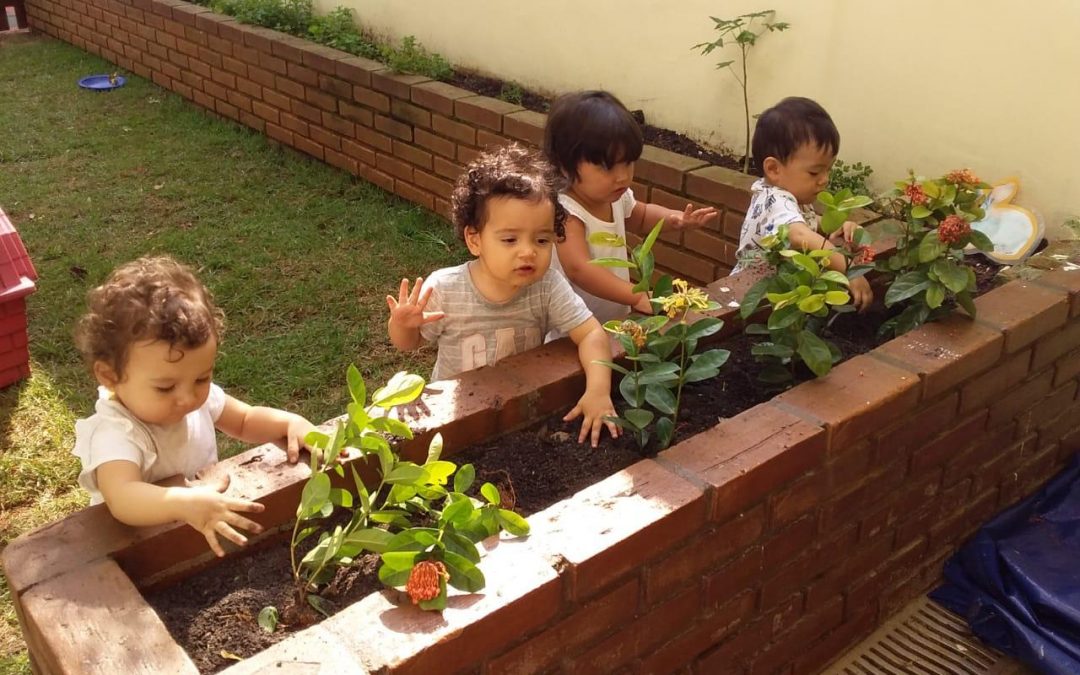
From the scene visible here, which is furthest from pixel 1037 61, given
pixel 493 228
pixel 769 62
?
pixel 493 228

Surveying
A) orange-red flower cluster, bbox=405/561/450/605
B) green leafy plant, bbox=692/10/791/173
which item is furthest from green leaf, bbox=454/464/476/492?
green leafy plant, bbox=692/10/791/173

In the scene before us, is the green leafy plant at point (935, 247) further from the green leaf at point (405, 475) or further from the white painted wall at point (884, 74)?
the green leaf at point (405, 475)

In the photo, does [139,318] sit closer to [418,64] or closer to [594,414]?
[594,414]

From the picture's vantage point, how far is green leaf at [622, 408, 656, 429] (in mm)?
2139

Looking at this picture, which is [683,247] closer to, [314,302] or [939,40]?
[939,40]

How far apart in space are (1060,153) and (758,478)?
2078mm

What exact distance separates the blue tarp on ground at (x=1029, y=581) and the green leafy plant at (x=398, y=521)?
1657mm

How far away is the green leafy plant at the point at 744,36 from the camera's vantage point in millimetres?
3936

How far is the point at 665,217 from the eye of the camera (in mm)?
3355

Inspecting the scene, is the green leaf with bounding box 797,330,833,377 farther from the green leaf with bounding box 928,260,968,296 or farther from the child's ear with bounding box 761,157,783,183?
the child's ear with bounding box 761,157,783,183

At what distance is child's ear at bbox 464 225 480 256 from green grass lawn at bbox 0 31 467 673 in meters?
1.30

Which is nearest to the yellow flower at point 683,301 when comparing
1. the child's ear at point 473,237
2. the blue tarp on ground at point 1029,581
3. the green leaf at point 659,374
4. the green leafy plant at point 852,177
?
the green leaf at point 659,374

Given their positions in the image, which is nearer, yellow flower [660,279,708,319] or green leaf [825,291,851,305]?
yellow flower [660,279,708,319]

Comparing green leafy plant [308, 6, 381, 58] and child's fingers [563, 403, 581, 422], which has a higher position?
green leafy plant [308, 6, 381, 58]
